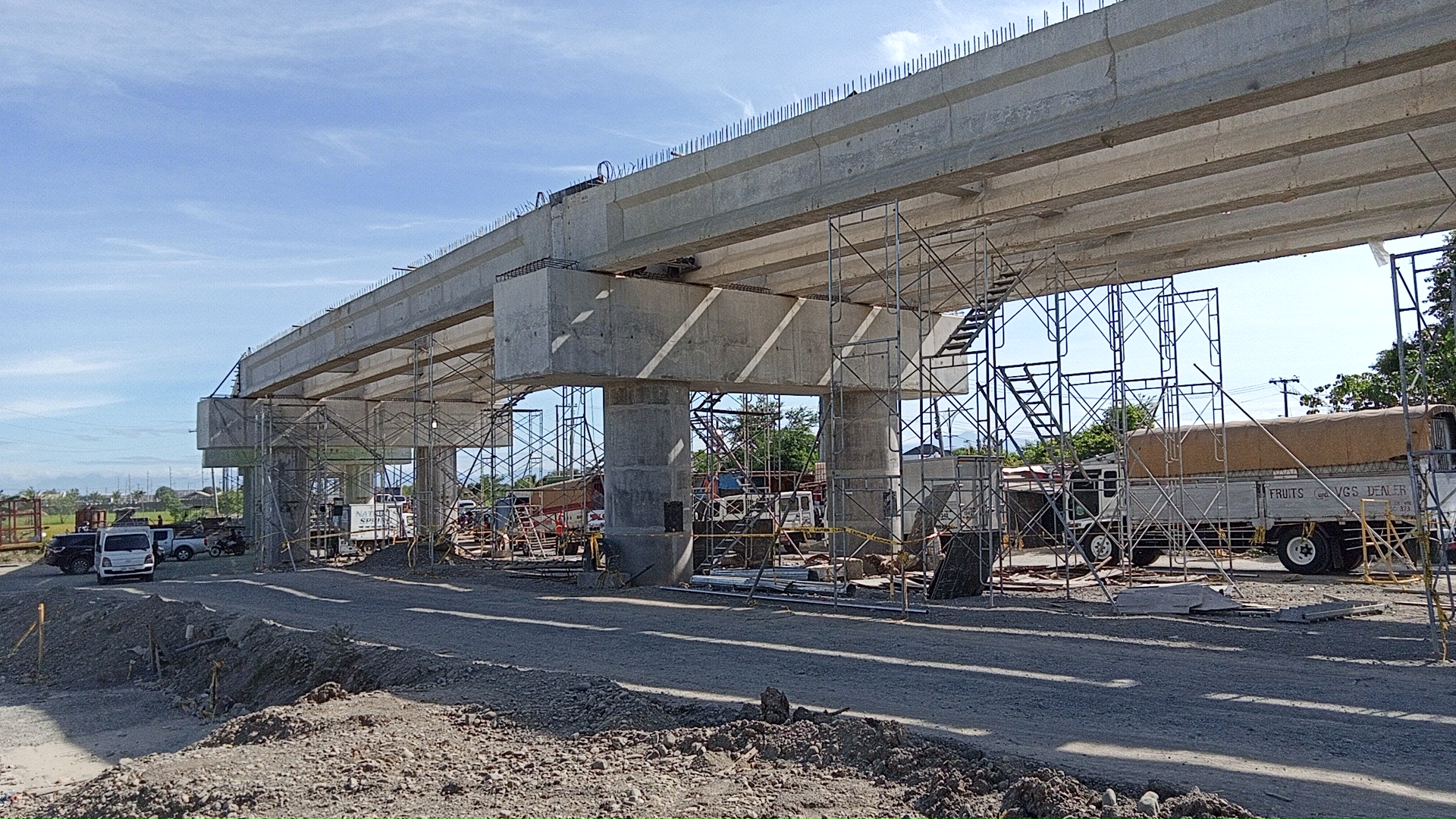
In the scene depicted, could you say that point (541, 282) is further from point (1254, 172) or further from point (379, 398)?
point (379, 398)

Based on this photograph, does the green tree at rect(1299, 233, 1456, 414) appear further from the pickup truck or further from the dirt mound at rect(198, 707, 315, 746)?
the pickup truck

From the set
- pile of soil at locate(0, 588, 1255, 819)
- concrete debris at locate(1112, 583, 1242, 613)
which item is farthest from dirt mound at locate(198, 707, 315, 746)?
concrete debris at locate(1112, 583, 1242, 613)

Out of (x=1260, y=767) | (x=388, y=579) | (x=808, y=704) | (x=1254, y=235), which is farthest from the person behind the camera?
(x=388, y=579)

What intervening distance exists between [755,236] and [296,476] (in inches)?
1079

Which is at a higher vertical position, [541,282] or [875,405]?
[541,282]

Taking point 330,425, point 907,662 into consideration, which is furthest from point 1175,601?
point 330,425

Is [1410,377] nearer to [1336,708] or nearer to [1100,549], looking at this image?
[1100,549]

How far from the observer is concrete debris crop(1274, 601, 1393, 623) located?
15.1 m

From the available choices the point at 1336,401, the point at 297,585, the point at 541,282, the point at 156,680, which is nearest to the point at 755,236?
the point at 541,282

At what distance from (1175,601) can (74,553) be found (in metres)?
37.7

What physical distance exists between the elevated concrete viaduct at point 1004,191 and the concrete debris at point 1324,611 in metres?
5.80

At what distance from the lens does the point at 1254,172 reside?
16422 mm

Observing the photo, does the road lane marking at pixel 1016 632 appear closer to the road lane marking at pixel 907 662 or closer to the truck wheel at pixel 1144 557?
the road lane marking at pixel 907 662

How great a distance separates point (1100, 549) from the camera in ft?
88.7
